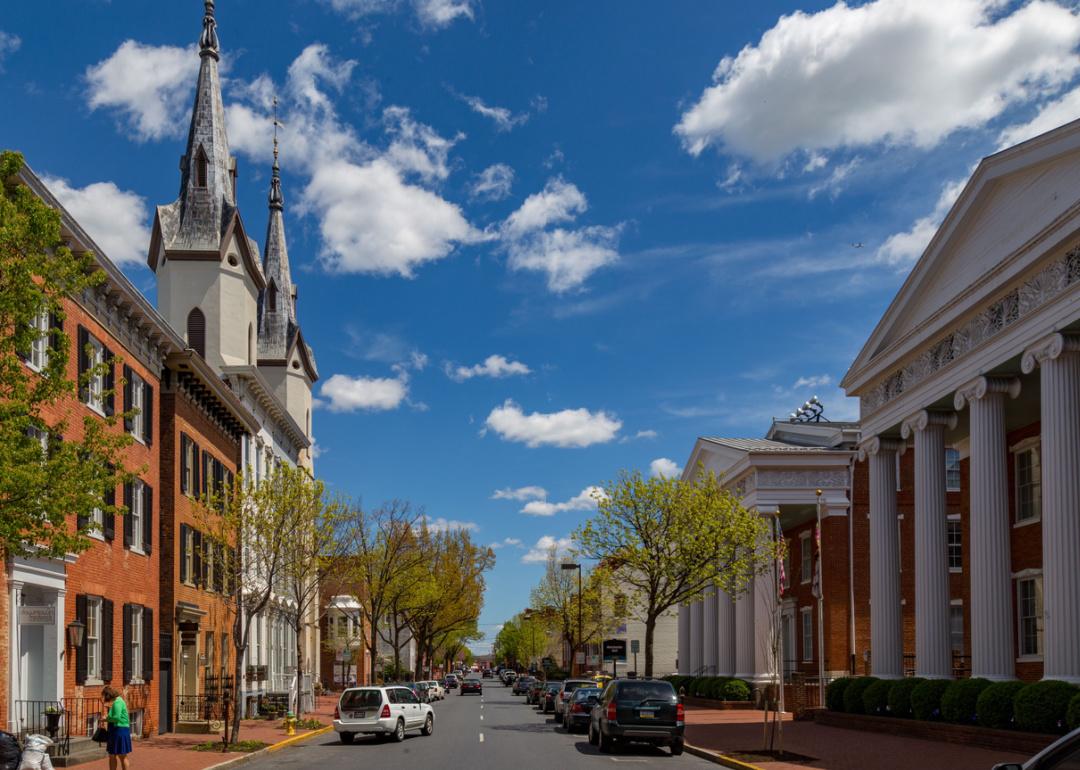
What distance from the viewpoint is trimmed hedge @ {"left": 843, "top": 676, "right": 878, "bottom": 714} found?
33281 mm

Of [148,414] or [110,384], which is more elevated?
[110,384]

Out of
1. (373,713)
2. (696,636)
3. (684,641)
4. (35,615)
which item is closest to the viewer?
(35,615)

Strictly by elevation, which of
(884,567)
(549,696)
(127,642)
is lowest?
(549,696)

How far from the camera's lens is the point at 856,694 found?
33.6m

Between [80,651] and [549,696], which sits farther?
[549,696]

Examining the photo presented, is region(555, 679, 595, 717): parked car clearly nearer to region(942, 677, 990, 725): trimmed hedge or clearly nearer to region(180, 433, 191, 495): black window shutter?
region(180, 433, 191, 495): black window shutter

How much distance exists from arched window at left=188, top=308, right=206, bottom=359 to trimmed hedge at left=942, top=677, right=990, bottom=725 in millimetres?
35708

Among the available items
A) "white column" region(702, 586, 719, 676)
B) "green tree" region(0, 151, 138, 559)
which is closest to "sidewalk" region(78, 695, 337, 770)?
"green tree" region(0, 151, 138, 559)

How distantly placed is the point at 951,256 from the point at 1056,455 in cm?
766

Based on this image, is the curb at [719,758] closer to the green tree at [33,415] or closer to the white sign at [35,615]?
the green tree at [33,415]

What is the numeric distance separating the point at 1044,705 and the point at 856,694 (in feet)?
36.9

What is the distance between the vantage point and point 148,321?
32438 mm

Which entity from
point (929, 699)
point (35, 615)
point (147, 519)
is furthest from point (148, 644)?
point (929, 699)

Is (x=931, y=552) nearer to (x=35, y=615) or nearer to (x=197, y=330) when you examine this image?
(x=35, y=615)
